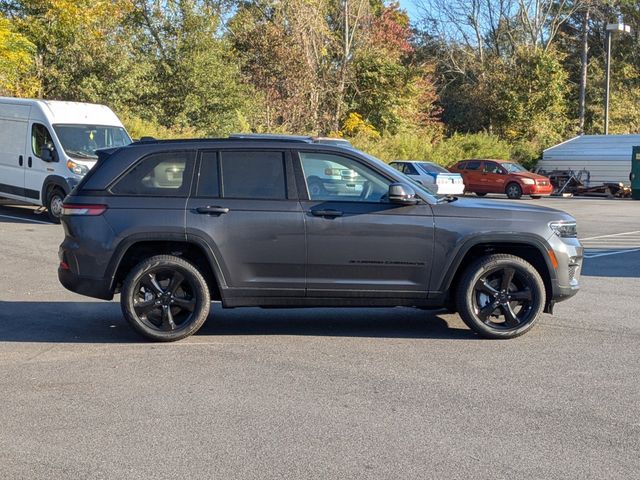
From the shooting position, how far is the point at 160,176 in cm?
768

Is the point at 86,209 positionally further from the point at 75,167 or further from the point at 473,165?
the point at 473,165

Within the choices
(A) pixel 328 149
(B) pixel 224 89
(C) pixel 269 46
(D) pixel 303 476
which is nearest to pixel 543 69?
(C) pixel 269 46

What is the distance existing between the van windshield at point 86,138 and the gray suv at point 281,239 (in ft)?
35.1

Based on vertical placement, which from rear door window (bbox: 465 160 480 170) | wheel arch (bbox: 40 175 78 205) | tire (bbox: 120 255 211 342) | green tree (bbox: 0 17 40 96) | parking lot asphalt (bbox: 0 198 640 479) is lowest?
parking lot asphalt (bbox: 0 198 640 479)

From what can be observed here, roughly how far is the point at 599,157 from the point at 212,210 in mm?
34900

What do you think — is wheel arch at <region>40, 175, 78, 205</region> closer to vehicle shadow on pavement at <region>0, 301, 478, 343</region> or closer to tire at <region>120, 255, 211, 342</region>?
vehicle shadow on pavement at <region>0, 301, 478, 343</region>

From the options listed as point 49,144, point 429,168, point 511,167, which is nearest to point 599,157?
point 511,167

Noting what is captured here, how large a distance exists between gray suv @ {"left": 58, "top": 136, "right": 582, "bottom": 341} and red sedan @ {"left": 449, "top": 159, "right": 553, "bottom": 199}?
89.9 ft

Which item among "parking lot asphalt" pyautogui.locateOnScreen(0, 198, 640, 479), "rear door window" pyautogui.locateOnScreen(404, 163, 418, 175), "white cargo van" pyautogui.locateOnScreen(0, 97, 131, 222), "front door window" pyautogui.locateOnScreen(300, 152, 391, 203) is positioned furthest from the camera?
"rear door window" pyautogui.locateOnScreen(404, 163, 418, 175)

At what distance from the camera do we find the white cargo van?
59.0ft

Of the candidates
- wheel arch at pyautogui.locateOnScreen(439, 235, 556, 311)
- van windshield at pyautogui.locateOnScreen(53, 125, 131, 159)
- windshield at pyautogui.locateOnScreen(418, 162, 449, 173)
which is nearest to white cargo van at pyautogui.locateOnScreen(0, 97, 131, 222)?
van windshield at pyautogui.locateOnScreen(53, 125, 131, 159)

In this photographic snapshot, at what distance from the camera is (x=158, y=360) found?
6.98m

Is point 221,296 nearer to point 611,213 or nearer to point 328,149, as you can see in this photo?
point 328,149

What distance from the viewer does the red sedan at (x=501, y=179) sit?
113ft
